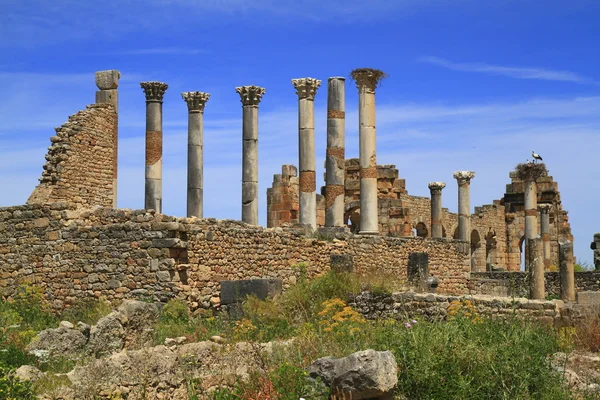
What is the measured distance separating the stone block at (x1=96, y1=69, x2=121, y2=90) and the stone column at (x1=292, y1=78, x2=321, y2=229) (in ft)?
19.4

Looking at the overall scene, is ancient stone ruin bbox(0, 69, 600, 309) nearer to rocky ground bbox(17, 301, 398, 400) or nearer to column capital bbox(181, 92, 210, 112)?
column capital bbox(181, 92, 210, 112)

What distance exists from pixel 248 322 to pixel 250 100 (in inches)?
539

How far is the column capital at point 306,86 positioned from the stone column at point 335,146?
16.7 inches

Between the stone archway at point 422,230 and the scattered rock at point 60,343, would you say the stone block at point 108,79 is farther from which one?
the stone archway at point 422,230

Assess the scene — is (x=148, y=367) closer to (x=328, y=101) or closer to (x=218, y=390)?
(x=218, y=390)

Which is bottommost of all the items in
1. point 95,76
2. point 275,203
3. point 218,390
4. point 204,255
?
point 218,390

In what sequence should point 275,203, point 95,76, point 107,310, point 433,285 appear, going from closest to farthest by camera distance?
point 107,310
point 433,285
point 95,76
point 275,203

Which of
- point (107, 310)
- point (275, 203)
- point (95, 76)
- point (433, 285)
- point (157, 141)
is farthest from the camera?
point (275, 203)

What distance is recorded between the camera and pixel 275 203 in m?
32.2

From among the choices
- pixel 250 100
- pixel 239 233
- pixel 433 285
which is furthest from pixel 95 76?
pixel 433 285

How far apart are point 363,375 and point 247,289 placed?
284 inches

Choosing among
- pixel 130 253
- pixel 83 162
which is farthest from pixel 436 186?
pixel 130 253

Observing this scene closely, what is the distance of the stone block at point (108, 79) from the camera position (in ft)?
73.3

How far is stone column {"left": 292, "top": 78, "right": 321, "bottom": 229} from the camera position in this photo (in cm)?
2550
